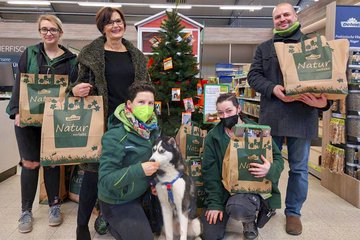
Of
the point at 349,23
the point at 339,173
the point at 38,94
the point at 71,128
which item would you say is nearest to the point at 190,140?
the point at 71,128

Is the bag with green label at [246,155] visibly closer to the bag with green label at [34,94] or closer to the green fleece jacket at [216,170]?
the green fleece jacket at [216,170]

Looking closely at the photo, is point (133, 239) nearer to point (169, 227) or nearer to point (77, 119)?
point (169, 227)

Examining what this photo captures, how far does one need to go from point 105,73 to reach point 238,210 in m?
1.26

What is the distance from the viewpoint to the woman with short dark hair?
2.12 meters

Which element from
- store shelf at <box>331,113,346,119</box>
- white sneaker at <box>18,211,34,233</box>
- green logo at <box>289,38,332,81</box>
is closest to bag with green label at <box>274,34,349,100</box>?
green logo at <box>289,38,332,81</box>

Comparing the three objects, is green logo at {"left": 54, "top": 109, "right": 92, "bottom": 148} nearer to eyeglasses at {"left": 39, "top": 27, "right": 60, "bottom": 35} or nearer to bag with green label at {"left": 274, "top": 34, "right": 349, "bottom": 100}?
eyeglasses at {"left": 39, "top": 27, "right": 60, "bottom": 35}

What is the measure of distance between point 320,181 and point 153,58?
2.77 metres

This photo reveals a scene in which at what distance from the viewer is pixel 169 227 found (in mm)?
1891

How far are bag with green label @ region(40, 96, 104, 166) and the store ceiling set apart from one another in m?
11.2

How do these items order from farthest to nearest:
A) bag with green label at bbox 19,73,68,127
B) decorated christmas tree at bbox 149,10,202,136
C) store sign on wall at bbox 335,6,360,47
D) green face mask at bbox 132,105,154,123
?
store sign on wall at bbox 335,6,360,47 → decorated christmas tree at bbox 149,10,202,136 → bag with green label at bbox 19,73,68,127 → green face mask at bbox 132,105,154,123

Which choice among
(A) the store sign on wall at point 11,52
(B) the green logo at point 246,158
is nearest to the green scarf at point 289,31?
(B) the green logo at point 246,158

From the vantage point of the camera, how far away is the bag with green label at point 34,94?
2.26 metres

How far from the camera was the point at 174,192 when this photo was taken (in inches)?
73.2

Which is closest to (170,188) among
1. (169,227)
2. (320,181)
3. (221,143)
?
(169,227)
